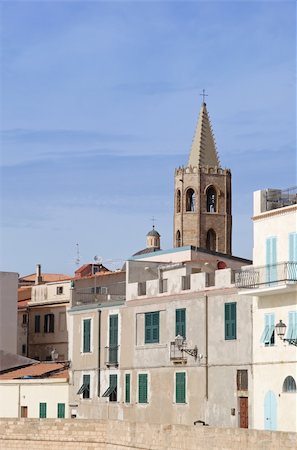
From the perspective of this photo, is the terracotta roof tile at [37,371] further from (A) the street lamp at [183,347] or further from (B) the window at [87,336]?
(A) the street lamp at [183,347]

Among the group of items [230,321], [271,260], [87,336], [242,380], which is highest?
[271,260]

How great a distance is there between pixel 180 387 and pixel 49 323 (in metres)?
24.4

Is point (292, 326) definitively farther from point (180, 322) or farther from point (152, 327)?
point (152, 327)

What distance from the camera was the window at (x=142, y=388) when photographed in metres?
47.9

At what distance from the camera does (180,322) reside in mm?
46062

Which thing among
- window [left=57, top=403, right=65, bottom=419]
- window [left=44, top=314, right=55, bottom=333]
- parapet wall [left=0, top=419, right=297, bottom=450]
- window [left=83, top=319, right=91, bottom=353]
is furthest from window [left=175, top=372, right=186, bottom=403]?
window [left=44, top=314, right=55, bottom=333]

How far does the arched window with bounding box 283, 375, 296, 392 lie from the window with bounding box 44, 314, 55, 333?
29499 millimetres

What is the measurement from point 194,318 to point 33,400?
40.5 feet

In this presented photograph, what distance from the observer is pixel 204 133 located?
12300 centimetres

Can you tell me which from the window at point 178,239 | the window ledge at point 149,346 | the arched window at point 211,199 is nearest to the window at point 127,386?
the window ledge at point 149,346

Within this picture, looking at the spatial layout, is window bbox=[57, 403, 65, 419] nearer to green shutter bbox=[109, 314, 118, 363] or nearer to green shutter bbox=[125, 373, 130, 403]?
green shutter bbox=[109, 314, 118, 363]

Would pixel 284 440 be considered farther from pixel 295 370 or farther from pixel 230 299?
pixel 230 299

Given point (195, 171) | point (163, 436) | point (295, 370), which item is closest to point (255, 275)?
point (295, 370)

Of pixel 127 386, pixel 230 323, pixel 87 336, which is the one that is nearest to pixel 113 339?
pixel 87 336
